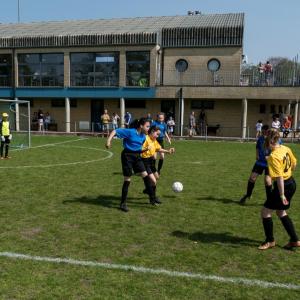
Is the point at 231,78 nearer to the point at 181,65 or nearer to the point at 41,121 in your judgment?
the point at 181,65

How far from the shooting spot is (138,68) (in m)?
33.7


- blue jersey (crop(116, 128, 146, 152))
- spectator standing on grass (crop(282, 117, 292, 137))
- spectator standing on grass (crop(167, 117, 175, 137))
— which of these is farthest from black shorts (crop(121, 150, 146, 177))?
spectator standing on grass (crop(167, 117, 175, 137))

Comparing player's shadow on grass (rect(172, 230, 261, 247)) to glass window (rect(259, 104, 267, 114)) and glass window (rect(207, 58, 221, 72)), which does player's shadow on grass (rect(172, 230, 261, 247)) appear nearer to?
glass window (rect(259, 104, 267, 114))

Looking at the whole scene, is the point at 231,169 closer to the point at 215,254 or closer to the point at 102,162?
the point at 102,162

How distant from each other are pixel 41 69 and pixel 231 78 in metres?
16.9

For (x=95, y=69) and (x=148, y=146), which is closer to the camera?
(x=148, y=146)

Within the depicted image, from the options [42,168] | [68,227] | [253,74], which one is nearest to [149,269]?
[68,227]

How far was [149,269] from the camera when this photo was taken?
518 centimetres

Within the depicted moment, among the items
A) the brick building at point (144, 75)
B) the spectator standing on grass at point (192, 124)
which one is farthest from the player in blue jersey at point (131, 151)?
the brick building at point (144, 75)

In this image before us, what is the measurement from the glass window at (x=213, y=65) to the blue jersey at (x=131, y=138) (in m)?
26.5

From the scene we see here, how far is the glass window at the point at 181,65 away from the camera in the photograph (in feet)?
113

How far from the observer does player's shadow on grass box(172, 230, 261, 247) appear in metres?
6.31

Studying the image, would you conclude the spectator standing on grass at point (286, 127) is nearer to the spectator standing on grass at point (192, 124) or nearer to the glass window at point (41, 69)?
the spectator standing on grass at point (192, 124)

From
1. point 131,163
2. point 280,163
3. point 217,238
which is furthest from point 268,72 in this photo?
point 280,163
